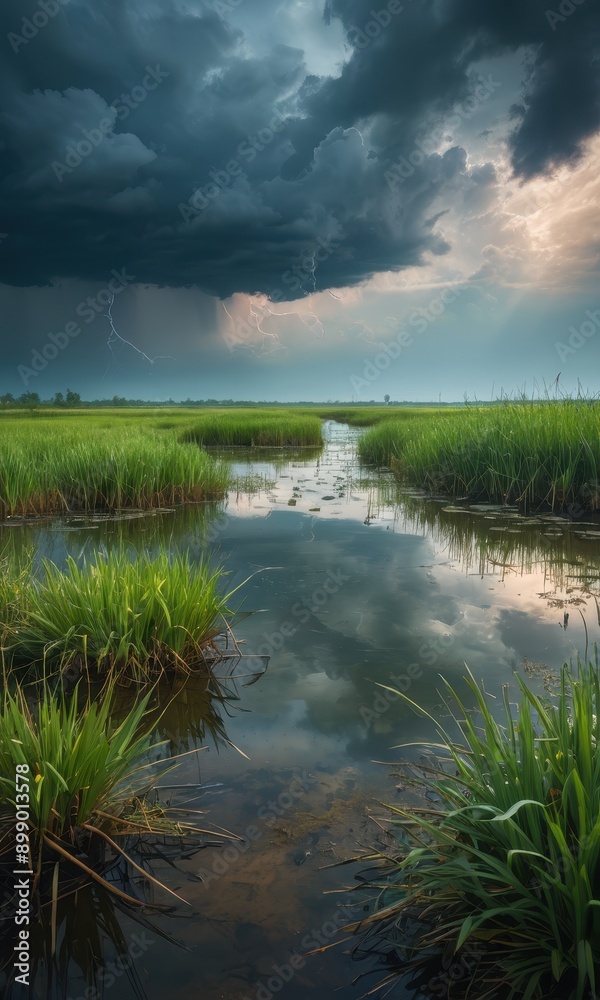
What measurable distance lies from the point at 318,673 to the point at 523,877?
217 centimetres

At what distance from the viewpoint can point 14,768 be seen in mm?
2068

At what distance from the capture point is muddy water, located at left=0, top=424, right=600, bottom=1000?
1.80 metres

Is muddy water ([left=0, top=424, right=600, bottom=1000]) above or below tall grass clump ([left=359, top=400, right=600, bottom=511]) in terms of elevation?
below

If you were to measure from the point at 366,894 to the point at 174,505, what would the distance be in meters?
8.12

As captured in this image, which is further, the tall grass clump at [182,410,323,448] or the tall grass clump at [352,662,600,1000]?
the tall grass clump at [182,410,323,448]

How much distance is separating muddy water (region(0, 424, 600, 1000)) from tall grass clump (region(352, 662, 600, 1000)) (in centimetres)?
29

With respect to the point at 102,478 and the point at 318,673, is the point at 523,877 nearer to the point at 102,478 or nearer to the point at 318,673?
the point at 318,673

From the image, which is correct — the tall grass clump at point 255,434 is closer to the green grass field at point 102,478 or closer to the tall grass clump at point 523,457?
the tall grass clump at point 523,457

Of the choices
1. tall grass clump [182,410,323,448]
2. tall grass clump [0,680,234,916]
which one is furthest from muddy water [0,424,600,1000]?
tall grass clump [182,410,323,448]

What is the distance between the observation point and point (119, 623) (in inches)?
138

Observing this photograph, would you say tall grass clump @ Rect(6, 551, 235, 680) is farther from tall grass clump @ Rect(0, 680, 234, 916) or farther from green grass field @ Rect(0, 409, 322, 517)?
green grass field @ Rect(0, 409, 322, 517)

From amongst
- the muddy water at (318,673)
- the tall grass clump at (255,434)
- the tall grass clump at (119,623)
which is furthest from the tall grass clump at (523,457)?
the tall grass clump at (255,434)

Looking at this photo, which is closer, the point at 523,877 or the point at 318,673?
the point at 523,877

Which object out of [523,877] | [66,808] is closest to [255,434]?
[66,808]
